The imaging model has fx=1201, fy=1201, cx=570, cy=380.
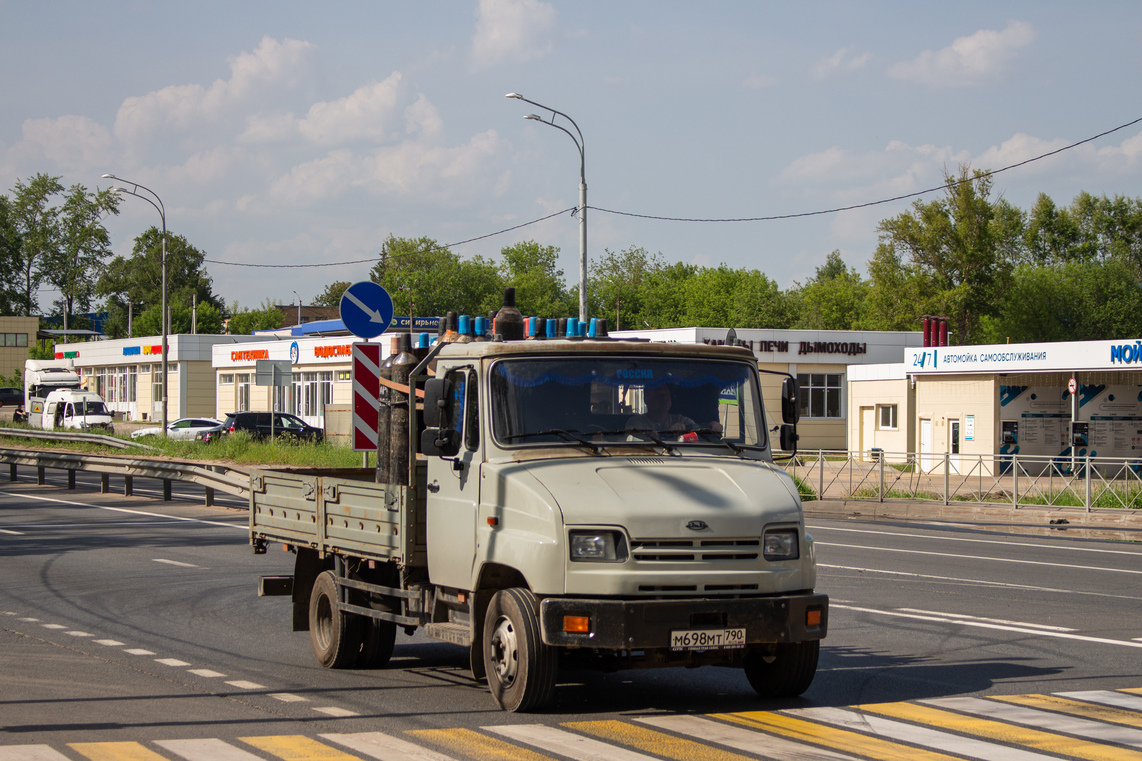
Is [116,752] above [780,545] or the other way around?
the other way around

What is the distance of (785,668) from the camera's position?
7.17 m

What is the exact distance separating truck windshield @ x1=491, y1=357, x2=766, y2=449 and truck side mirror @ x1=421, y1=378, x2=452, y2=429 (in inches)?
11.5

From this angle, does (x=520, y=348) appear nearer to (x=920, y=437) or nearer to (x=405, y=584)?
(x=405, y=584)

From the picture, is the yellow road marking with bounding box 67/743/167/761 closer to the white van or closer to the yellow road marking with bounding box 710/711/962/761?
the yellow road marking with bounding box 710/711/962/761

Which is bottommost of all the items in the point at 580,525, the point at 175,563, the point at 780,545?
the point at 175,563

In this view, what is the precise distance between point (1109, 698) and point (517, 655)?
3689 millimetres

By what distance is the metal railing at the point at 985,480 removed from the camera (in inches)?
904

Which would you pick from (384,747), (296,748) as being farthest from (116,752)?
(384,747)

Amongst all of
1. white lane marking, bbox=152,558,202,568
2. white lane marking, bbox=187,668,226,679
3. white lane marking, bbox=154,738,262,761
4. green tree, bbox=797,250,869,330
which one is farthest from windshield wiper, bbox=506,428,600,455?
green tree, bbox=797,250,869,330

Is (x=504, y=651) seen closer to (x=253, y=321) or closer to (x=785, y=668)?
(x=785, y=668)

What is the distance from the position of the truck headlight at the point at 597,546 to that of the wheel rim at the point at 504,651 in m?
0.60

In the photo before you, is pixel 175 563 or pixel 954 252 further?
pixel 954 252

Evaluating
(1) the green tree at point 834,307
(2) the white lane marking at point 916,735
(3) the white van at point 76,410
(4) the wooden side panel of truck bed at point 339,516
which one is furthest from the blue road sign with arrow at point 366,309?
(1) the green tree at point 834,307

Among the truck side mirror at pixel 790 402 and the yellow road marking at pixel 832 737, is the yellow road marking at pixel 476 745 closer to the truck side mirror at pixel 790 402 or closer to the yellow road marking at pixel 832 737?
the yellow road marking at pixel 832 737
